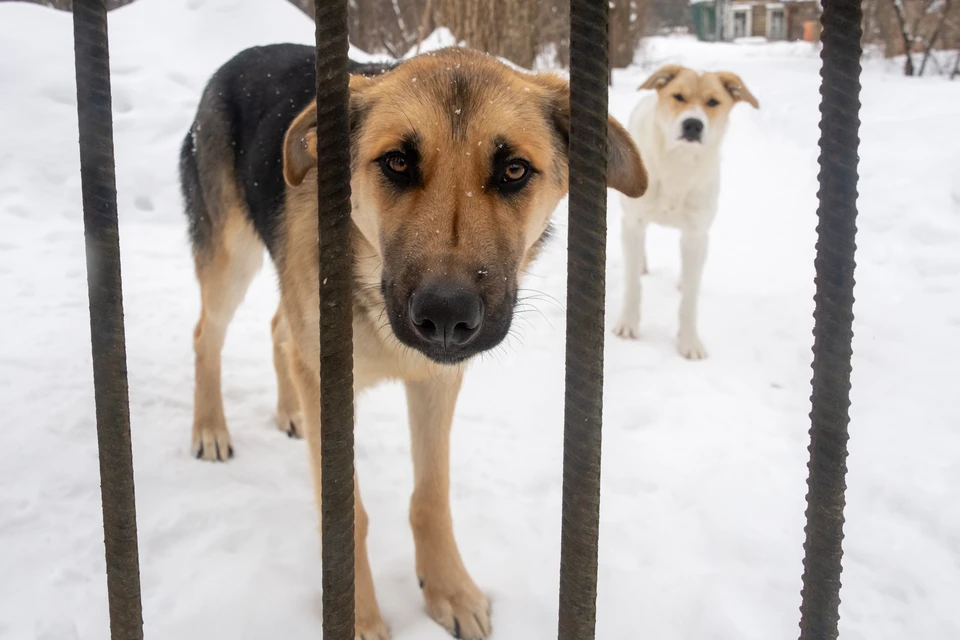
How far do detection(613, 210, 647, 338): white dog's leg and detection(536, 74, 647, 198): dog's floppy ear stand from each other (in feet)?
9.13

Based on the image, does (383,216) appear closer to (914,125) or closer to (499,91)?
(499,91)

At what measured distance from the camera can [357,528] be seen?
7.55 ft

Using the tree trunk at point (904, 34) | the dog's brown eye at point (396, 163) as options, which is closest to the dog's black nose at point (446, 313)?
the dog's brown eye at point (396, 163)

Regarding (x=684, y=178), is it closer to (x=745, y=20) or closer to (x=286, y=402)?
(x=286, y=402)

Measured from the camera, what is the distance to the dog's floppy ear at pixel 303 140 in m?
2.02

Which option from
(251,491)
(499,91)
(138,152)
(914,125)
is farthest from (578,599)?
(914,125)

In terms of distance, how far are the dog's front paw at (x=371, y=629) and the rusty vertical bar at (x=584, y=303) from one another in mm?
1067

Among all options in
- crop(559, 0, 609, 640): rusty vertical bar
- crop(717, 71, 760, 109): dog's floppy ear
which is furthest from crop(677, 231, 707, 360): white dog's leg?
crop(559, 0, 609, 640): rusty vertical bar

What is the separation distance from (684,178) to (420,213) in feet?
11.5

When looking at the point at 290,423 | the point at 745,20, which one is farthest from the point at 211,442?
the point at 745,20

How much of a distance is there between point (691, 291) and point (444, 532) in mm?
2912

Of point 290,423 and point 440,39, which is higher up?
point 440,39

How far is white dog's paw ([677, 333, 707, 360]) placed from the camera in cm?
457

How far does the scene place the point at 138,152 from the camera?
23.5 feet
